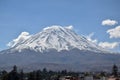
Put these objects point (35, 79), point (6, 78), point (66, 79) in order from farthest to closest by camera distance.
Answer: point (66, 79)
point (35, 79)
point (6, 78)

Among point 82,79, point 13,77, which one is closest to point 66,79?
point 82,79

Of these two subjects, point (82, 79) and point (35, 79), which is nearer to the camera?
point (35, 79)

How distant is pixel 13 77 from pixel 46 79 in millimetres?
46691

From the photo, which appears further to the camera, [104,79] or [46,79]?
[46,79]

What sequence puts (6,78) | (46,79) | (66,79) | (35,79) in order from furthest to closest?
(46,79) → (66,79) → (35,79) → (6,78)

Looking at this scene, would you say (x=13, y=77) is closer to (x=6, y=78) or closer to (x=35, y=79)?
(x=6, y=78)

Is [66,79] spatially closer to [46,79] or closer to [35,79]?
[35,79]

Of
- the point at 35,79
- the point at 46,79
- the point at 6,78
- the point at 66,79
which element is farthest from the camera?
the point at 46,79

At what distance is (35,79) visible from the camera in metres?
114

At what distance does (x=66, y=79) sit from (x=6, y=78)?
25.1m

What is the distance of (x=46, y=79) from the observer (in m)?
152

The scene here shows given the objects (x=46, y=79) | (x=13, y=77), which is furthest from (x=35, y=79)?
(x=46, y=79)

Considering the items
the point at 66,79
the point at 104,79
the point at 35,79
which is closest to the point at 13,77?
the point at 35,79

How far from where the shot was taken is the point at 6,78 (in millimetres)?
105562
